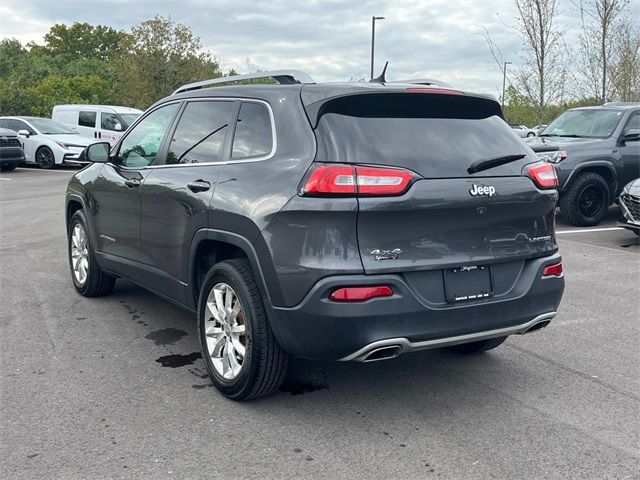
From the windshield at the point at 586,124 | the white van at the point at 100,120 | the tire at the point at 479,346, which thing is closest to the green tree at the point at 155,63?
the white van at the point at 100,120

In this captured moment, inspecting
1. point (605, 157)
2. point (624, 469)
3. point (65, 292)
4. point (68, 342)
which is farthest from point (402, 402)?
point (605, 157)

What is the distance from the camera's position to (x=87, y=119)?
2242 cm

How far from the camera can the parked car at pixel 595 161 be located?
10.7 metres

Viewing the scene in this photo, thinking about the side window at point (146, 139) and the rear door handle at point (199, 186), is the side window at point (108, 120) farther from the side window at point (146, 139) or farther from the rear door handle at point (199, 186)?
the rear door handle at point (199, 186)

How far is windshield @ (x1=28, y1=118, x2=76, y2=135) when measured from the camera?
21.2 m

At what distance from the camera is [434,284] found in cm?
361

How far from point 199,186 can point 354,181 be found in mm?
1267

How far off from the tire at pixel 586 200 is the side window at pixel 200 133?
754 centimetres

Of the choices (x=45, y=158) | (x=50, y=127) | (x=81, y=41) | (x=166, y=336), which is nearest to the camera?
(x=166, y=336)

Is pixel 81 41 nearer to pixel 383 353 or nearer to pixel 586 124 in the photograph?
pixel 586 124

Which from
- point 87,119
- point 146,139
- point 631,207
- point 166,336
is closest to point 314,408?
point 166,336

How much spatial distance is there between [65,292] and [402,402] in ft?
Result: 12.5

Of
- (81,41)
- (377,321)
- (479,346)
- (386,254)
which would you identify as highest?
(81,41)

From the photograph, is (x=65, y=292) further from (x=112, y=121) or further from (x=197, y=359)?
(x=112, y=121)
